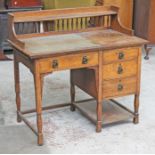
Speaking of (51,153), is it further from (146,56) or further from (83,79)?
(146,56)

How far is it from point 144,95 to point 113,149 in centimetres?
108

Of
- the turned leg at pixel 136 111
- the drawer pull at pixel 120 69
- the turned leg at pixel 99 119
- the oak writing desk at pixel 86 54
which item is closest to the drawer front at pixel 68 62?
the oak writing desk at pixel 86 54

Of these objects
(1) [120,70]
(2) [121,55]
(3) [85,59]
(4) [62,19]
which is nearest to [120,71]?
(1) [120,70]

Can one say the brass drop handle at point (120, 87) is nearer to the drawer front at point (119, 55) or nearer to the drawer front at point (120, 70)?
the drawer front at point (120, 70)

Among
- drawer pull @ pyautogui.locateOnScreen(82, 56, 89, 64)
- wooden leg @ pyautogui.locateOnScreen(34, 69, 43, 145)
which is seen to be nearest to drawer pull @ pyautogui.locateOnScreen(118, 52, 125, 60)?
drawer pull @ pyautogui.locateOnScreen(82, 56, 89, 64)

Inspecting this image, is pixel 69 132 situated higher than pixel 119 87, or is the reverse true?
pixel 119 87

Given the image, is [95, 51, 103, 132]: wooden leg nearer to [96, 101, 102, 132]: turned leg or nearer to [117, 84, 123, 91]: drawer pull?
[96, 101, 102, 132]: turned leg

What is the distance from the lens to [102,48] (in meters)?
2.75

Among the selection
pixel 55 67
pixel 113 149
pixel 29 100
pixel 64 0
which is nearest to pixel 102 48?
pixel 55 67

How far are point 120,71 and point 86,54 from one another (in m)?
0.34

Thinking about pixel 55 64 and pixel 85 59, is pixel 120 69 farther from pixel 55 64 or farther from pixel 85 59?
pixel 55 64

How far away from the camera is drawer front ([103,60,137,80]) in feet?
9.39

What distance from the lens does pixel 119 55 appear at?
9.39 feet

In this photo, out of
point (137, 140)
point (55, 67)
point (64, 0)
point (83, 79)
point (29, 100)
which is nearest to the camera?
point (55, 67)
